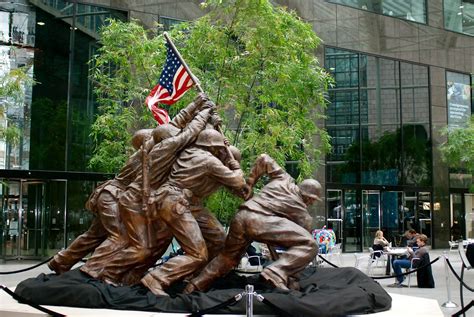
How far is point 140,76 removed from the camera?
1658cm

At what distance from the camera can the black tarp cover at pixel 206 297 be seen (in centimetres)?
718

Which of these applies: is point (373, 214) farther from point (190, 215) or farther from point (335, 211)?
point (190, 215)

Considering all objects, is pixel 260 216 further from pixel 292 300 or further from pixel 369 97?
pixel 369 97

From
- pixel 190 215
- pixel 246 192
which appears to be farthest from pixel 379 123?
pixel 190 215

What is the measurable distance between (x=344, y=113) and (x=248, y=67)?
538 inches

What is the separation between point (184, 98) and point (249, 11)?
2.43 m

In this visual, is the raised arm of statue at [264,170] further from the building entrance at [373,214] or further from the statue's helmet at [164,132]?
the building entrance at [373,214]

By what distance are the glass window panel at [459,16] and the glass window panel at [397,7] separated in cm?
177

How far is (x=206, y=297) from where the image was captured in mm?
7469

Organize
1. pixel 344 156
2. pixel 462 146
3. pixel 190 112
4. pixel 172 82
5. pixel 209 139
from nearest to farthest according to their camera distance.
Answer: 1. pixel 209 139
2. pixel 190 112
3. pixel 172 82
4. pixel 462 146
5. pixel 344 156

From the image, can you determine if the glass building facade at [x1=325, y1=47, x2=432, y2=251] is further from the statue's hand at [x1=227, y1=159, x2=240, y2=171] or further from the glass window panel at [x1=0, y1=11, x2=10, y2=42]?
the statue's hand at [x1=227, y1=159, x2=240, y2=171]

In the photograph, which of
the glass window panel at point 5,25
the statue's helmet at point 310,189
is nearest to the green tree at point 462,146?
the glass window panel at point 5,25

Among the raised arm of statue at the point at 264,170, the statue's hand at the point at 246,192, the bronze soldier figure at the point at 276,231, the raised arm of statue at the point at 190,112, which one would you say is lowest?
the bronze soldier figure at the point at 276,231

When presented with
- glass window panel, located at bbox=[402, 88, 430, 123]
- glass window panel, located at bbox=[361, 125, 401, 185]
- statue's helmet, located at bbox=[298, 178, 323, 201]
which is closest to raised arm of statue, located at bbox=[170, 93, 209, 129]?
statue's helmet, located at bbox=[298, 178, 323, 201]
